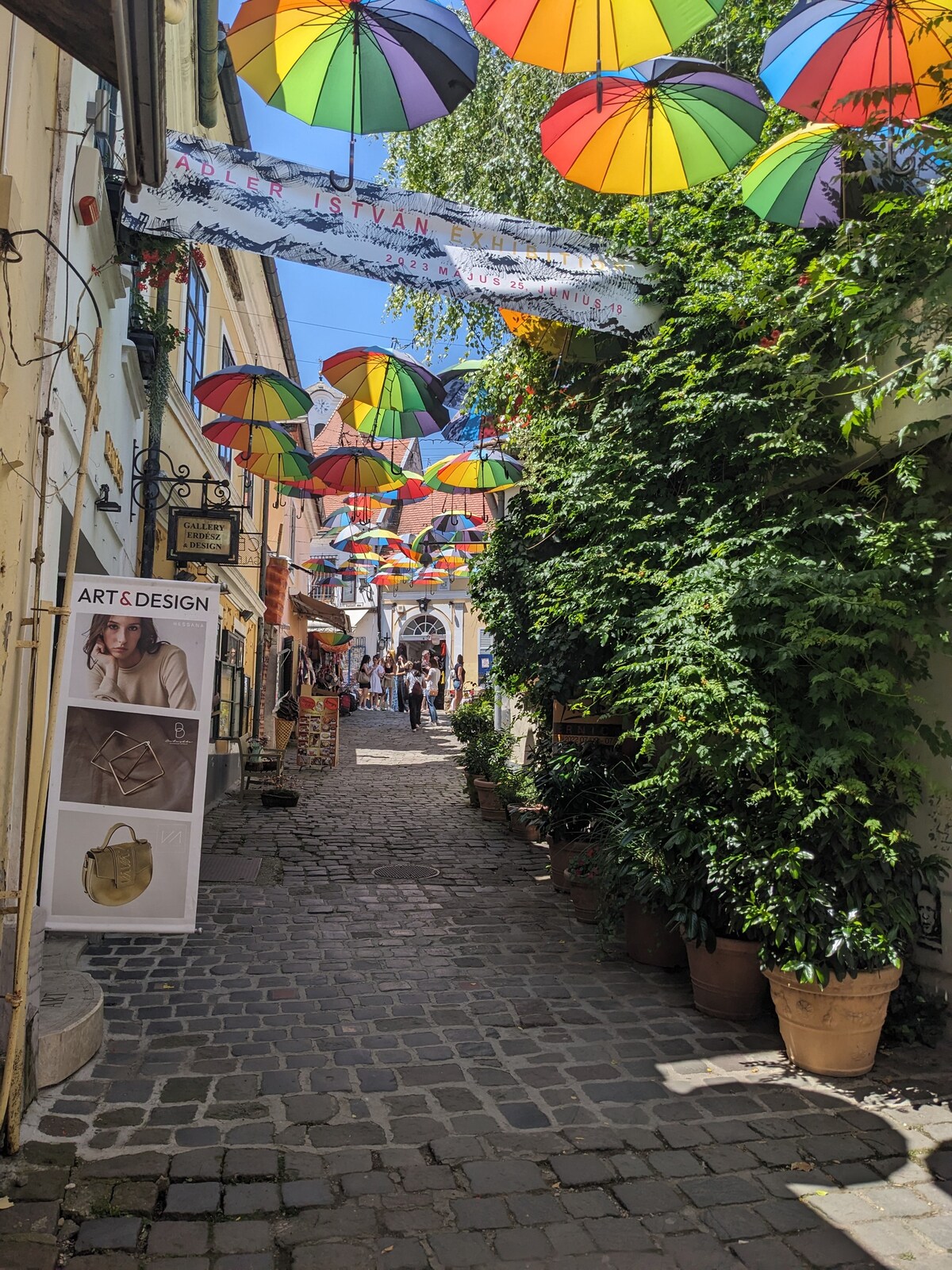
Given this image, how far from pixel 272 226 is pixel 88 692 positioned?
10.8ft

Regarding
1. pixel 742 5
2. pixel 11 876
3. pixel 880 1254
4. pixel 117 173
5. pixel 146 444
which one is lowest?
pixel 880 1254

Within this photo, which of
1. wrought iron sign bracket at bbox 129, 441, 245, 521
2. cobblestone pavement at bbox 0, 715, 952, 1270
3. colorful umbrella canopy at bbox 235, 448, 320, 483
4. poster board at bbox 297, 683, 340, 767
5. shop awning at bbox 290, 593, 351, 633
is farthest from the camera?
shop awning at bbox 290, 593, 351, 633

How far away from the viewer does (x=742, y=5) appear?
943 centimetres

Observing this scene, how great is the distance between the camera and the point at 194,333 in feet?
40.1

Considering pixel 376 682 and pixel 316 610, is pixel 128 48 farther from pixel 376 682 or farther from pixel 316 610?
pixel 376 682

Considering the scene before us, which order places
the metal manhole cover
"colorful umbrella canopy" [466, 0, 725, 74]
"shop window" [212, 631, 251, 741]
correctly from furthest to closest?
"shop window" [212, 631, 251, 741], the metal manhole cover, "colorful umbrella canopy" [466, 0, 725, 74]

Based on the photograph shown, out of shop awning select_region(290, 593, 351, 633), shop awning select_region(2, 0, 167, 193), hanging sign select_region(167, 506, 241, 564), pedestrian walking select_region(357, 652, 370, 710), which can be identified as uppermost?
shop awning select_region(290, 593, 351, 633)

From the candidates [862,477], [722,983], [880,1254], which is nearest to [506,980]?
[722,983]

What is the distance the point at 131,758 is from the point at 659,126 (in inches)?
193

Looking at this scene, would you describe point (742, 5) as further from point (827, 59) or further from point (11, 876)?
point (11, 876)

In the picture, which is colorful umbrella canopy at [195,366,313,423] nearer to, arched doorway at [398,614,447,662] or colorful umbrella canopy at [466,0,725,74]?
colorful umbrella canopy at [466,0,725,74]

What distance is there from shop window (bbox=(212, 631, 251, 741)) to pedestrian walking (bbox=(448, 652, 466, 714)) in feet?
44.8

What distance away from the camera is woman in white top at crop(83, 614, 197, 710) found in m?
4.40

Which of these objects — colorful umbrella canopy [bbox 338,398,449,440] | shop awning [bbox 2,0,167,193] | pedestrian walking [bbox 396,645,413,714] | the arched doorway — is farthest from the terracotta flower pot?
the arched doorway
